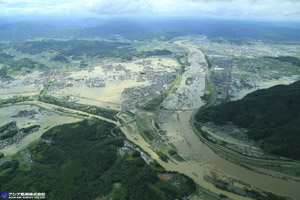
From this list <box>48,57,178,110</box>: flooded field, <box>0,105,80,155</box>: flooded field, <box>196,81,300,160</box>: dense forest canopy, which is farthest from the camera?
<box>48,57,178,110</box>: flooded field

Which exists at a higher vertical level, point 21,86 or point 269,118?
point 269,118

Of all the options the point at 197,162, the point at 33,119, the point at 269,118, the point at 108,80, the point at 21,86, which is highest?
the point at 108,80

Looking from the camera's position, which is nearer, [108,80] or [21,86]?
[21,86]

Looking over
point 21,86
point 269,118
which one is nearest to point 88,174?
point 269,118

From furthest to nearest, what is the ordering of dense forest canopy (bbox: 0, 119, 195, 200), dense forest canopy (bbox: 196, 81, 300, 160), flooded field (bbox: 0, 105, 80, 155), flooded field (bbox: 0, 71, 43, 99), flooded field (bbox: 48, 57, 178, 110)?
1. flooded field (bbox: 0, 71, 43, 99)
2. flooded field (bbox: 48, 57, 178, 110)
3. flooded field (bbox: 0, 105, 80, 155)
4. dense forest canopy (bbox: 196, 81, 300, 160)
5. dense forest canopy (bbox: 0, 119, 195, 200)

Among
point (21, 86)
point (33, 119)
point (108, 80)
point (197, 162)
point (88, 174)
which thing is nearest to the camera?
point (88, 174)

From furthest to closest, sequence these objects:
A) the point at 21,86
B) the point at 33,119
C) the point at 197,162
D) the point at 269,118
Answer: the point at 21,86 → the point at 33,119 → the point at 269,118 → the point at 197,162

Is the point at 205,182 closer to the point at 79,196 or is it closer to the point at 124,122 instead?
the point at 79,196

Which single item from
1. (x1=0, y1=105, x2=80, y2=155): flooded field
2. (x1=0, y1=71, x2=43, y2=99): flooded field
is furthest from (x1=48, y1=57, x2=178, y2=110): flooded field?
(x1=0, y1=105, x2=80, y2=155): flooded field

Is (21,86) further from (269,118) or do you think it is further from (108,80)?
(269,118)

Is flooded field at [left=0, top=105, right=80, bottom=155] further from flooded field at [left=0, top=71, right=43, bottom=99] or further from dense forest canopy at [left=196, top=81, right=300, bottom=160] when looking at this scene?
dense forest canopy at [left=196, top=81, right=300, bottom=160]
